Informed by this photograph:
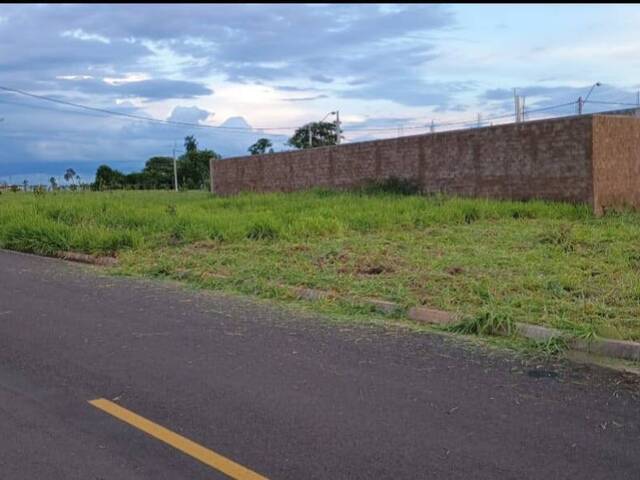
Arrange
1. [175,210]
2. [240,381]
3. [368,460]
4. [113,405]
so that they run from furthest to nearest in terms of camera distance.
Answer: [175,210] → [240,381] → [113,405] → [368,460]

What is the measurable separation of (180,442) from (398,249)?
9023 millimetres

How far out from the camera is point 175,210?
20297mm

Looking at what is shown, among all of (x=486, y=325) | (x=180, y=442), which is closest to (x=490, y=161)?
(x=486, y=325)

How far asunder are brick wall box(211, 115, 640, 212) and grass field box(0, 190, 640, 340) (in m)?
1.11

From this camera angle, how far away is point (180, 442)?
15.1 ft

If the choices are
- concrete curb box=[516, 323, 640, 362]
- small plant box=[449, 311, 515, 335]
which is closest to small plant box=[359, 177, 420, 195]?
small plant box=[449, 311, 515, 335]

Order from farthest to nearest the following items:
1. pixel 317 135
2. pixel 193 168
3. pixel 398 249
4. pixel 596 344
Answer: pixel 193 168 → pixel 317 135 → pixel 398 249 → pixel 596 344

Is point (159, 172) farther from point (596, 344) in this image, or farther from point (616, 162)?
point (596, 344)

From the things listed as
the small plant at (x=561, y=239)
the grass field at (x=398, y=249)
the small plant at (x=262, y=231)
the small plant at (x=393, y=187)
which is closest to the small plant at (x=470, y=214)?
the grass field at (x=398, y=249)

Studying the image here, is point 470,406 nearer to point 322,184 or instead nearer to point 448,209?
point 448,209

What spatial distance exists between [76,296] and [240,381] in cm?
533

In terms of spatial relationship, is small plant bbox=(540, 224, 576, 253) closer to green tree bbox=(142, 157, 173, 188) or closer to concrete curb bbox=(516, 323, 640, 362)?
concrete curb bbox=(516, 323, 640, 362)

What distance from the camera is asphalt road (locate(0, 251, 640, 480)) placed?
14.1ft

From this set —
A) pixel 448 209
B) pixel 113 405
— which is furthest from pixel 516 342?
pixel 448 209
